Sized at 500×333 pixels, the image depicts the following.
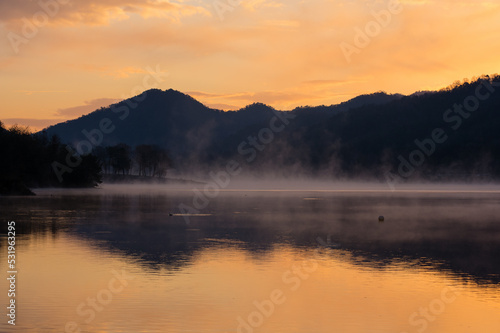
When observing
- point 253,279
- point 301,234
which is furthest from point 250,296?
point 301,234

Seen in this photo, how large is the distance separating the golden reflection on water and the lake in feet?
0.14

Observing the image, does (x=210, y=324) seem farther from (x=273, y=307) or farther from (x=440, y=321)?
(x=440, y=321)

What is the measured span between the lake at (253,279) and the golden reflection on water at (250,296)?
1.7 inches

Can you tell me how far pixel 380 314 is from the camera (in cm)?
1948

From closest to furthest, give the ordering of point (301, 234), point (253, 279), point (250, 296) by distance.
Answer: point (250, 296) → point (253, 279) → point (301, 234)

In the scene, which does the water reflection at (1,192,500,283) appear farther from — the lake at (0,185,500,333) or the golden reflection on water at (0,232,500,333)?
the golden reflection on water at (0,232,500,333)

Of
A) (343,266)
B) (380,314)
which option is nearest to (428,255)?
(343,266)

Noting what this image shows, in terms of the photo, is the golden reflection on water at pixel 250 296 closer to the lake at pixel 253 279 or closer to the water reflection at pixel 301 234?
the lake at pixel 253 279

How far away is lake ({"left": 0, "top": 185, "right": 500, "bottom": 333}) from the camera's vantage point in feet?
61.0

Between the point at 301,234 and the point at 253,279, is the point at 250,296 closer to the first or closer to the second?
the point at 253,279

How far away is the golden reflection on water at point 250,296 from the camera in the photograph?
18203 mm

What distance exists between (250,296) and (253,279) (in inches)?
132

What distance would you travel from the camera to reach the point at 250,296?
73.2ft

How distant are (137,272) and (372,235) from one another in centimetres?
2058
